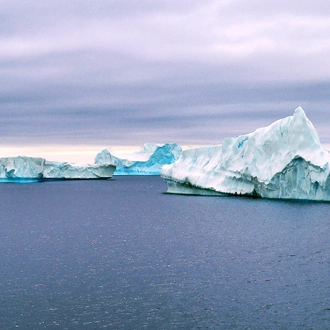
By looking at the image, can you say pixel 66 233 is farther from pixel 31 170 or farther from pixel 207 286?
pixel 31 170

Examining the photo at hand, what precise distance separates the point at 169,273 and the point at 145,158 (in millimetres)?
111417

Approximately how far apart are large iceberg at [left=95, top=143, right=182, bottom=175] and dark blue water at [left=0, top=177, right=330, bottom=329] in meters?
82.3

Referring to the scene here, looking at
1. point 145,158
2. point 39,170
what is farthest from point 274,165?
point 145,158

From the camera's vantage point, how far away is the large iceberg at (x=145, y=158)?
122725 mm

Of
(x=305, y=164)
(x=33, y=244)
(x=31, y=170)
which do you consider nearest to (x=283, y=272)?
(x=33, y=244)

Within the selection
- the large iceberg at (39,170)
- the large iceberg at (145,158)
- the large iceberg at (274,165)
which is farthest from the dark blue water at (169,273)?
the large iceberg at (145,158)

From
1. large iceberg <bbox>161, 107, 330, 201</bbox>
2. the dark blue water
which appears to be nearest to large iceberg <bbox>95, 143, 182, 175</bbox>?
large iceberg <bbox>161, 107, 330, 201</bbox>

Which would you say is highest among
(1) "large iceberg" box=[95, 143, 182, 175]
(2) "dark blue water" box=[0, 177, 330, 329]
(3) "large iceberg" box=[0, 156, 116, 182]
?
(1) "large iceberg" box=[95, 143, 182, 175]

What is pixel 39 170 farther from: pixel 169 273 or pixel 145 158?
pixel 169 273

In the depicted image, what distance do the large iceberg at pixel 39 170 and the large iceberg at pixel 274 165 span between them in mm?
50997

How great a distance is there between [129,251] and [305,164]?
23879 mm

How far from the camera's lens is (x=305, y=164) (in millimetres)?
46094

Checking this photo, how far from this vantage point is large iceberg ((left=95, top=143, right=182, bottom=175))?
122725 millimetres

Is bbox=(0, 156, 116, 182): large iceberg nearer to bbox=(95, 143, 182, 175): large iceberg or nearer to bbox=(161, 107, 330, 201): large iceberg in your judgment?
bbox=(95, 143, 182, 175): large iceberg
